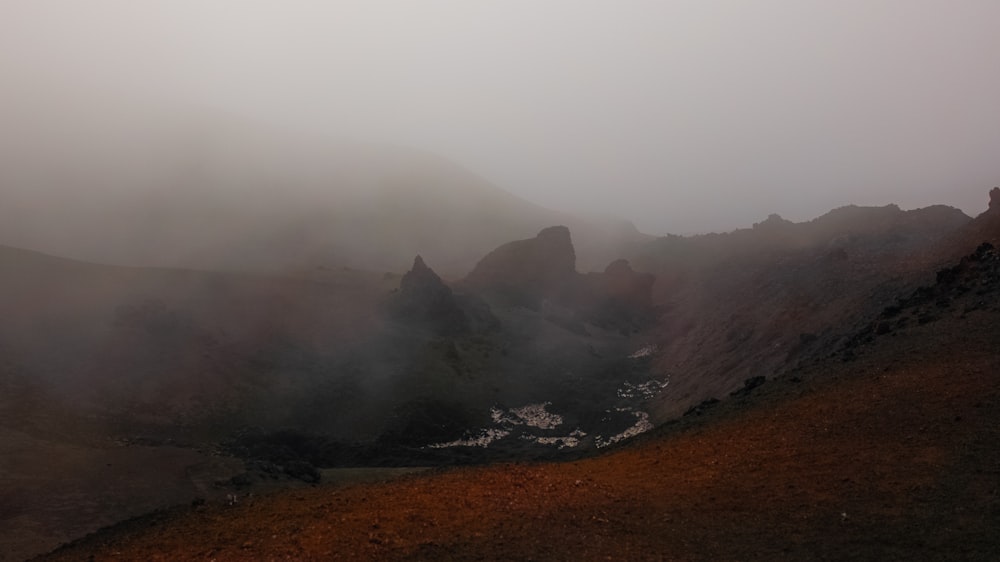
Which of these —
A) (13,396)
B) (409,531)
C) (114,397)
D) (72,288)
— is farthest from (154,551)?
(72,288)

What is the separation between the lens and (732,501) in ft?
55.1

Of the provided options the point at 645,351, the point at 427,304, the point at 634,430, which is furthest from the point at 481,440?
the point at 645,351

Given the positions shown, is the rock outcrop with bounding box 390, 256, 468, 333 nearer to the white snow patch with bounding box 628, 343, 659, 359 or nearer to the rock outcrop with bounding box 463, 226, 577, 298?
the rock outcrop with bounding box 463, 226, 577, 298

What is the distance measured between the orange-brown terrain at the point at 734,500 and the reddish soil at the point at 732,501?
0.18ft

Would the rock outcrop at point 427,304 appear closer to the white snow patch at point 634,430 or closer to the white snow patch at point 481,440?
the white snow patch at point 481,440

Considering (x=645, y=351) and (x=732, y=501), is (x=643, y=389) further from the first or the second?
(x=732, y=501)

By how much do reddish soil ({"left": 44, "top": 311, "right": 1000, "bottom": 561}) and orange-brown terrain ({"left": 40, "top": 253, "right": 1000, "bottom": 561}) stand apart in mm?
56

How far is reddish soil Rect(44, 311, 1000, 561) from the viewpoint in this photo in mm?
14117

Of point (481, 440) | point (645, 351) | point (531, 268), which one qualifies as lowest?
point (481, 440)

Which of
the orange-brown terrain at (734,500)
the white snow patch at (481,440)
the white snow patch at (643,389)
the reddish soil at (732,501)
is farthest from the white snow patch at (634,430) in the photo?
the reddish soil at (732,501)

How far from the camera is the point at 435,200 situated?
506 ft

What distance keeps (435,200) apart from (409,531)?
5589 inches

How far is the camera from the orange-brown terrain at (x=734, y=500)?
1413 cm

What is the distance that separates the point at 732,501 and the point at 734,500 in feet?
0.29
